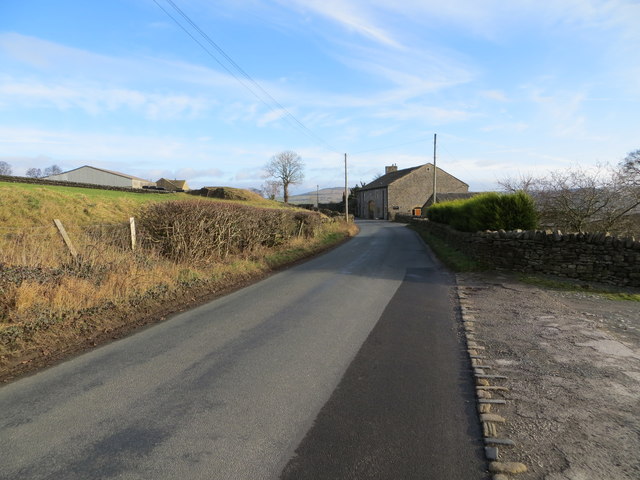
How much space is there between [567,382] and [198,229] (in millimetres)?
9826

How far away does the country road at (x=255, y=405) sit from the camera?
306 centimetres

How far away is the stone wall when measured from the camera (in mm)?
9953

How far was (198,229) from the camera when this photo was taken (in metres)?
11.7

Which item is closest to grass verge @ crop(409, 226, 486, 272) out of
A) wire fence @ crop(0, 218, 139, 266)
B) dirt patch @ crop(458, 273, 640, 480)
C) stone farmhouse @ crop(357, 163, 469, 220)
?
dirt patch @ crop(458, 273, 640, 480)

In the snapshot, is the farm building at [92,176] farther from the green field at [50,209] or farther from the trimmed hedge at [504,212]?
the trimmed hedge at [504,212]

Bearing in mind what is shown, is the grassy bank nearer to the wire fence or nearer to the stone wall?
the wire fence

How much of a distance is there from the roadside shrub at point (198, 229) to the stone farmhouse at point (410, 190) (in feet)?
177

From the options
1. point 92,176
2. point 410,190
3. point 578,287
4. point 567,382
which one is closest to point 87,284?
point 567,382

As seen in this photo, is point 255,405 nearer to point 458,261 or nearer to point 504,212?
point 458,261

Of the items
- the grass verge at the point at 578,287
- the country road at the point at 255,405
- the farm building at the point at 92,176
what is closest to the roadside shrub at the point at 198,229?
the country road at the point at 255,405

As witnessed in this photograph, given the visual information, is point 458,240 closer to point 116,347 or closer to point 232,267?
point 232,267

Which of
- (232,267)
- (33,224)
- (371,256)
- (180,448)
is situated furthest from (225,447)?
(371,256)

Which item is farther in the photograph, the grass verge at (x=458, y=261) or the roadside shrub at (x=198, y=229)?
the grass verge at (x=458, y=261)

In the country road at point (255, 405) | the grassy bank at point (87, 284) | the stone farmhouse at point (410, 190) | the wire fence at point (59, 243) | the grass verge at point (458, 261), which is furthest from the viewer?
the stone farmhouse at point (410, 190)
